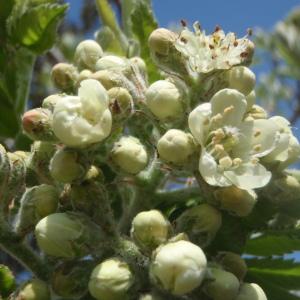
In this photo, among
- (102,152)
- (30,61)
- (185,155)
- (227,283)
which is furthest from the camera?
(30,61)

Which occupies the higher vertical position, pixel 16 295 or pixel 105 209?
pixel 105 209

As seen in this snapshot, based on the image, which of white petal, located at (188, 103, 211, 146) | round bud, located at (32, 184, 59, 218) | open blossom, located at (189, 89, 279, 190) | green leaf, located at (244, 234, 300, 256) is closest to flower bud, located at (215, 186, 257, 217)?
open blossom, located at (189, 89, 279, 190)

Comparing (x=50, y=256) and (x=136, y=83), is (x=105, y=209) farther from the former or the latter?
(x=136, y=83)

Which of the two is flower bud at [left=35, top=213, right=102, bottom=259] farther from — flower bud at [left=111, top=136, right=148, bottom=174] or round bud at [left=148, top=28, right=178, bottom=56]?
round bud at [left=148, top=28, right=178, bottom=56]

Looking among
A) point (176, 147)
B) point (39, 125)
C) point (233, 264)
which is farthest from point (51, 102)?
point (233, 264)

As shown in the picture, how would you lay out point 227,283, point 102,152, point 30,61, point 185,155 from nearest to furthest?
1. point 227,283
2. point 185,155
3. point 102,152
4. point 30,61

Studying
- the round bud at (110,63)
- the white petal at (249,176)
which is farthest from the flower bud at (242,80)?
the round bud at (110,63)

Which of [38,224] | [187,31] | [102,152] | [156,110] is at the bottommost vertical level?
[38,224]

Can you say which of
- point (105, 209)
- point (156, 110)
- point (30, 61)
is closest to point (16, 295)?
point (105, 209)
